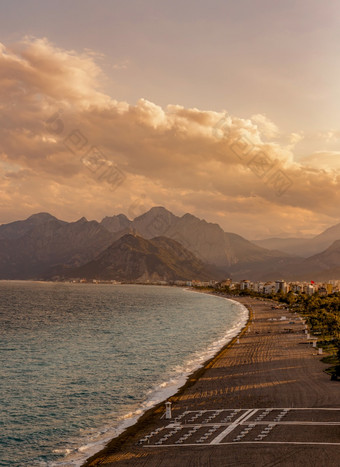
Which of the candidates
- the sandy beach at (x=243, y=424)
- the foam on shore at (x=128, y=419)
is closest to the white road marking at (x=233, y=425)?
the sandy beach at (x=243, y=424)

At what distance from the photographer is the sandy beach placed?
90.9ft

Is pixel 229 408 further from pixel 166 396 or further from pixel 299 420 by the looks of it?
pixel 166 396

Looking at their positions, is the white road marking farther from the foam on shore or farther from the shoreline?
the foam on shore

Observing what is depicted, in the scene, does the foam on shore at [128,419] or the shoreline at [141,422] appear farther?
the foam on shore at [128,419]

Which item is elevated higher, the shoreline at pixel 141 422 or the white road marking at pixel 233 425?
the white road marking at pixel 233 425

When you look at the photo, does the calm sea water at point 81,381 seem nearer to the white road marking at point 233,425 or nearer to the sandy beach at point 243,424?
the sandy beach at point 243,424

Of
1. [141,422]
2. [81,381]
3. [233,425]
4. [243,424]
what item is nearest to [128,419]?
[141,422]

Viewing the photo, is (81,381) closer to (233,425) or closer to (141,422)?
(141,422)

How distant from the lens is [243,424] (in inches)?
1334

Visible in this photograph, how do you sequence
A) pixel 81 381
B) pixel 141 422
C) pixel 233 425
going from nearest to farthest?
pixel 233 425 → pixel 141 422 → pixel 81 381

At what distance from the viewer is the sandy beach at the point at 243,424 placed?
27.7 metres

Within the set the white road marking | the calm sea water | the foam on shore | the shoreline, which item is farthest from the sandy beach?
the calm sea water

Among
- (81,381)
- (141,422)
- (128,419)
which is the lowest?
(81,381)

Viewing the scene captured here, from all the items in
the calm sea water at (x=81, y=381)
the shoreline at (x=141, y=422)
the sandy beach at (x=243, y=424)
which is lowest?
the calm sea water at (x=81, y=381)
